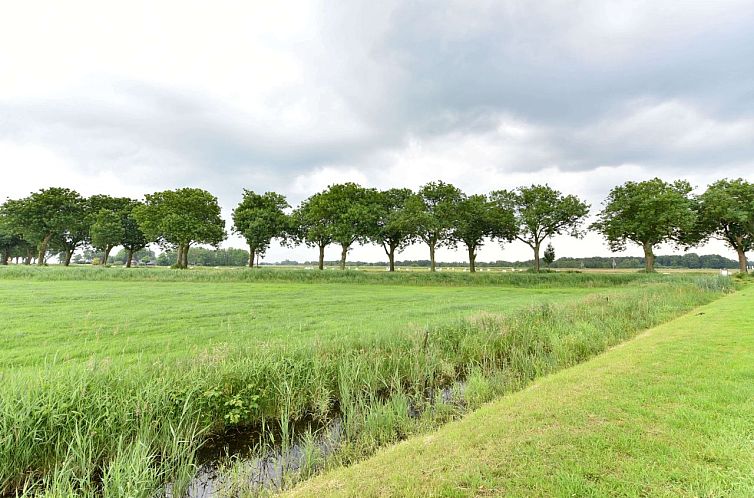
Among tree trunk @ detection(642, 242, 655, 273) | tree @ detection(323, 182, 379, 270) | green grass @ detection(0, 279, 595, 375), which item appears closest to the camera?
green grass @ detection(0, 279, 595, 375)

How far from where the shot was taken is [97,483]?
3803 millimetres

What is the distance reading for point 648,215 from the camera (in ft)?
125

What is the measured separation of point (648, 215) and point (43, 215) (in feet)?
287

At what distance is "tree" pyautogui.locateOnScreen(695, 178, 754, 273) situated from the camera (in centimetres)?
3619

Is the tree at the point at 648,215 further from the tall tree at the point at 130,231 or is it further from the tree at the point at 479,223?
the tall tree at the point at 130,231

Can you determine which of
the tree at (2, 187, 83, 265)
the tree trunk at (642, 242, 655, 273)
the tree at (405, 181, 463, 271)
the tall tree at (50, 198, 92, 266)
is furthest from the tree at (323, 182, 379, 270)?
the tree at (2, 187, 83, 265)

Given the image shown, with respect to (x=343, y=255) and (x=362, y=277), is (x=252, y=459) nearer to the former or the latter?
(x=362, y=277)

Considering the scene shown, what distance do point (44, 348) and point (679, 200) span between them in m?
53.7

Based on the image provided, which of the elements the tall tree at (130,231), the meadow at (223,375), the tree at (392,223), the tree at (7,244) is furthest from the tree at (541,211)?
the tree at (7,244)

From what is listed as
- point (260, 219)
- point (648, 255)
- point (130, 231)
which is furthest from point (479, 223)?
point (130, 231)

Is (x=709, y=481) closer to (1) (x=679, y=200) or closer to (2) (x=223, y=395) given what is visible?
(2) (x=223, y=395)

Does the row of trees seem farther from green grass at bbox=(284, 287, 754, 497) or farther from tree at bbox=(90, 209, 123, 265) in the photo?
green grass at bbox=(284, 287, 754, 497)

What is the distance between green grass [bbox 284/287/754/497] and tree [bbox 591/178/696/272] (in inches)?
1676

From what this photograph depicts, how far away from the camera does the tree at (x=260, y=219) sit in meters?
45.3
